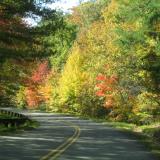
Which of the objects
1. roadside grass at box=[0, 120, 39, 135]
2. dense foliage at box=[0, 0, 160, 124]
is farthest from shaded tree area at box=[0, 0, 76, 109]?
roadside grass at box=[0, 120, 39, 135]

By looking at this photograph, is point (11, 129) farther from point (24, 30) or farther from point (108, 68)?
point (108, 68)

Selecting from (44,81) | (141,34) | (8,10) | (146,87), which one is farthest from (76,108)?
(8,10)

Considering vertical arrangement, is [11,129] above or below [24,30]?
below

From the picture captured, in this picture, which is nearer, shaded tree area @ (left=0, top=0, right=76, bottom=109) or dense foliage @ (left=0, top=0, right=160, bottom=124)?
shaded tree area @ (left=0, top=0, right=76, bottom=109)

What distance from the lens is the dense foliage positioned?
31973 millimetres

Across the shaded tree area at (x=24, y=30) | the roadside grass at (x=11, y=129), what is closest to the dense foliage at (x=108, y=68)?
the shaded tree area at (x=24, y=30)

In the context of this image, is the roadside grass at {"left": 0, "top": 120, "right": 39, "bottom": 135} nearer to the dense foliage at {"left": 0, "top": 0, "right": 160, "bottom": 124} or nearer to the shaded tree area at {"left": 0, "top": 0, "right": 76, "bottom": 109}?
the dense foliage at {"left": 0, "top": 0, "right": 160, "bottom": 124}

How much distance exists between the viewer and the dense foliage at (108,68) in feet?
105

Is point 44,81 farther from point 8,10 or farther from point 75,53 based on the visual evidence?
point 8,10

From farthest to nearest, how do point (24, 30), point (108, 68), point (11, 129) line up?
point (108, 68) → point (11, 129) → point (24, 30)

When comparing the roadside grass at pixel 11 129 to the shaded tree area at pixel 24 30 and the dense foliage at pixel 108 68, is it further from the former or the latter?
the shaded tree area at pixel 24 30

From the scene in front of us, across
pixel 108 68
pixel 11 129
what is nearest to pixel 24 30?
pixel 11 129

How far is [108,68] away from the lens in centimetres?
4675

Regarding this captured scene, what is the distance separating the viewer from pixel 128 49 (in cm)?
3950
